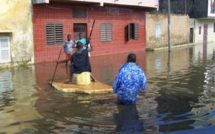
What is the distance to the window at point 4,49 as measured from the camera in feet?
67.3

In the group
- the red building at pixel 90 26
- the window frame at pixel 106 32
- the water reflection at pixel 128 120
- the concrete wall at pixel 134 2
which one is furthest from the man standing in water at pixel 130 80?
the window frame at pixel 106 32

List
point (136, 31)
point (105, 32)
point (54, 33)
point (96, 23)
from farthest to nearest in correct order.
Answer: point (136, 31) → point (105, 32) → point (96, 23) → point (54, 33)

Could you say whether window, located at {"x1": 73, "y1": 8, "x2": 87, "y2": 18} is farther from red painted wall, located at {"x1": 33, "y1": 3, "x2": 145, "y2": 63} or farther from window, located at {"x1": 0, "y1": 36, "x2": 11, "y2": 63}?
window, located at {"x1": 0, "y1": 36, "x2": 11, "y2": 63}

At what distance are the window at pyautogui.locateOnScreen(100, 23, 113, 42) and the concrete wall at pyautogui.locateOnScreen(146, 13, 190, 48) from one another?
19.9 ft

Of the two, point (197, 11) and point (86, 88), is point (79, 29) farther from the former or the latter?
point (197, 11)

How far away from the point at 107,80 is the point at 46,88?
9.24 feet

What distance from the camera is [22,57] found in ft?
70.9

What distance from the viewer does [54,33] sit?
2361 cm

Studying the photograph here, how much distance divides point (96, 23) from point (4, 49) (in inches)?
313

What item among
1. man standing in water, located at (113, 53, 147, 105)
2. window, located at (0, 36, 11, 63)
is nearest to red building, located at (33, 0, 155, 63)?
window, located at (0, 36, 11, 63)

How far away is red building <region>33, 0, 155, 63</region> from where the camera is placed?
22750 mm

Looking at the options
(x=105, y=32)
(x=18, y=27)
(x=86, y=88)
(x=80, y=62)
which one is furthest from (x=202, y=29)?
(x=86, y=88)

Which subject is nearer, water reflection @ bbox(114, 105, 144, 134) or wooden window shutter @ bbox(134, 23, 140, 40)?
water reflection @ bbox(114, 105, 144, 134)

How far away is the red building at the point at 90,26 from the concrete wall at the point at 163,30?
4.63 ft
